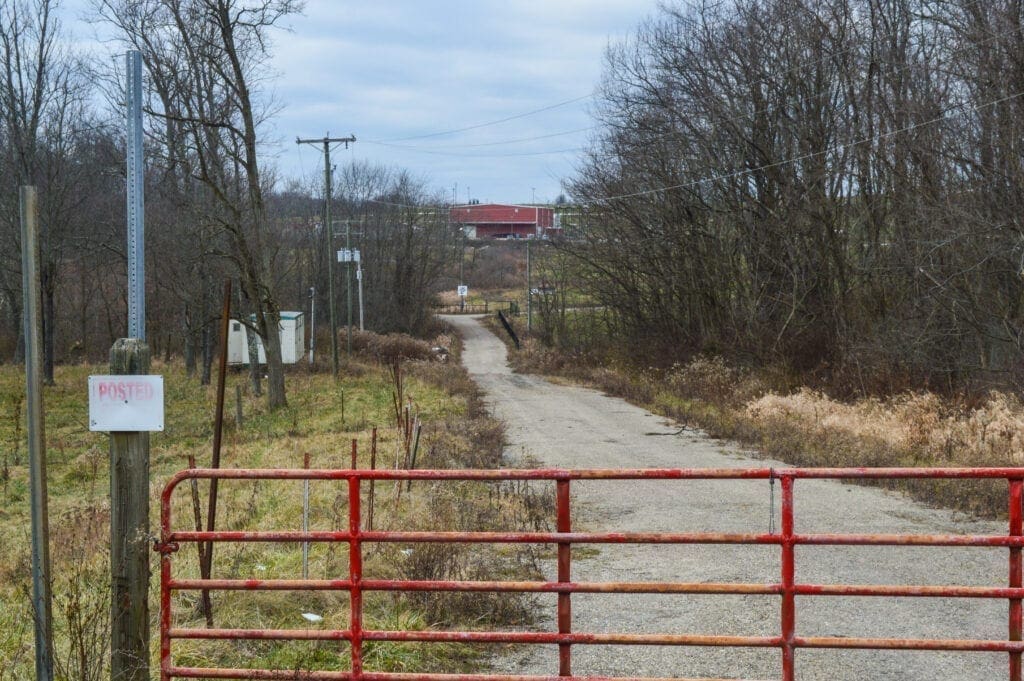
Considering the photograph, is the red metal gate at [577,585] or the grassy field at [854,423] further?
the grassy field at [854,423]

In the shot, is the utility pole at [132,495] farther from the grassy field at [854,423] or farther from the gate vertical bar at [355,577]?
the grassy field at [854,423]

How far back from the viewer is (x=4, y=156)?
116ft

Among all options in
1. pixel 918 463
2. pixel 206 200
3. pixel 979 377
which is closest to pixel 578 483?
pixel 918 463

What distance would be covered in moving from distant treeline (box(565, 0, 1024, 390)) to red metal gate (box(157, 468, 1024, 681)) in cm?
1417

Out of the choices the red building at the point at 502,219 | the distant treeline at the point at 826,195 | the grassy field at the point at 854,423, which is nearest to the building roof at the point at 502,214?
the red building at the point at 502,219

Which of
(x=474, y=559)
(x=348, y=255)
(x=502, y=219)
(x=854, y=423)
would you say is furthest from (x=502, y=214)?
(x=474, y=559)

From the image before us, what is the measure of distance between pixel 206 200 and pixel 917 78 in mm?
24398

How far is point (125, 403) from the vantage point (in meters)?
5.36

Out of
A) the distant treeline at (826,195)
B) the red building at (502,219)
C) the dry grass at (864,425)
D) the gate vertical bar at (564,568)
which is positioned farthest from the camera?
the red building at (502,219)

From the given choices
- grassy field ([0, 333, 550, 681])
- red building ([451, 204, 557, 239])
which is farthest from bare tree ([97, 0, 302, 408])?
red building ([451, 204, 557, 239])

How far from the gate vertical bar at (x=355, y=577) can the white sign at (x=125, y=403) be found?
106 centimetres

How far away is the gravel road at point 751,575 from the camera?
654 centimetres

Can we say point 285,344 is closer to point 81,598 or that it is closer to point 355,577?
point 81,598

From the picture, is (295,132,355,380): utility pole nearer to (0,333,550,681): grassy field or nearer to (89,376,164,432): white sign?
(0,333,550,681): grassy field
